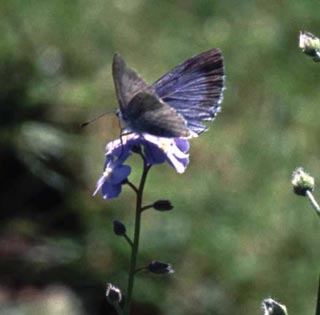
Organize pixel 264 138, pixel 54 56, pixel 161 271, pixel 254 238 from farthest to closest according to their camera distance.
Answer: pixel 54 56
pixel 264 138
pixel 254 238
pixel 161 271

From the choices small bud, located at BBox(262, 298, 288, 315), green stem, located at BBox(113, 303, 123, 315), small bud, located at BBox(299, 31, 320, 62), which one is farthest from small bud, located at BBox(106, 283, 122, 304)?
small bud, located at BBox(299, 31, 320, 62)

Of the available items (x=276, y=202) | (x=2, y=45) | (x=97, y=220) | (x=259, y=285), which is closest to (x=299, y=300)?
(x=259, y=285)

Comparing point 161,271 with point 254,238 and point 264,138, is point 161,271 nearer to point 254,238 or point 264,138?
point 254,238

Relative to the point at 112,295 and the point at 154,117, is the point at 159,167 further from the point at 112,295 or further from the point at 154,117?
the point at 112,295

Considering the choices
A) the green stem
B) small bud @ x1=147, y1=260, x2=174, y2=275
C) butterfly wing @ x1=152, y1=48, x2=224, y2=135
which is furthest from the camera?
butterfly wing @ x1=152, y1=48, x2=224, y2=135

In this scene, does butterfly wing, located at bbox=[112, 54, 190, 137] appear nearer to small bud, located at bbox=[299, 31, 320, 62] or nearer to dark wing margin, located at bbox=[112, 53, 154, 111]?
dark wing margin, located at bbox=[112, 53, 154, 111]
